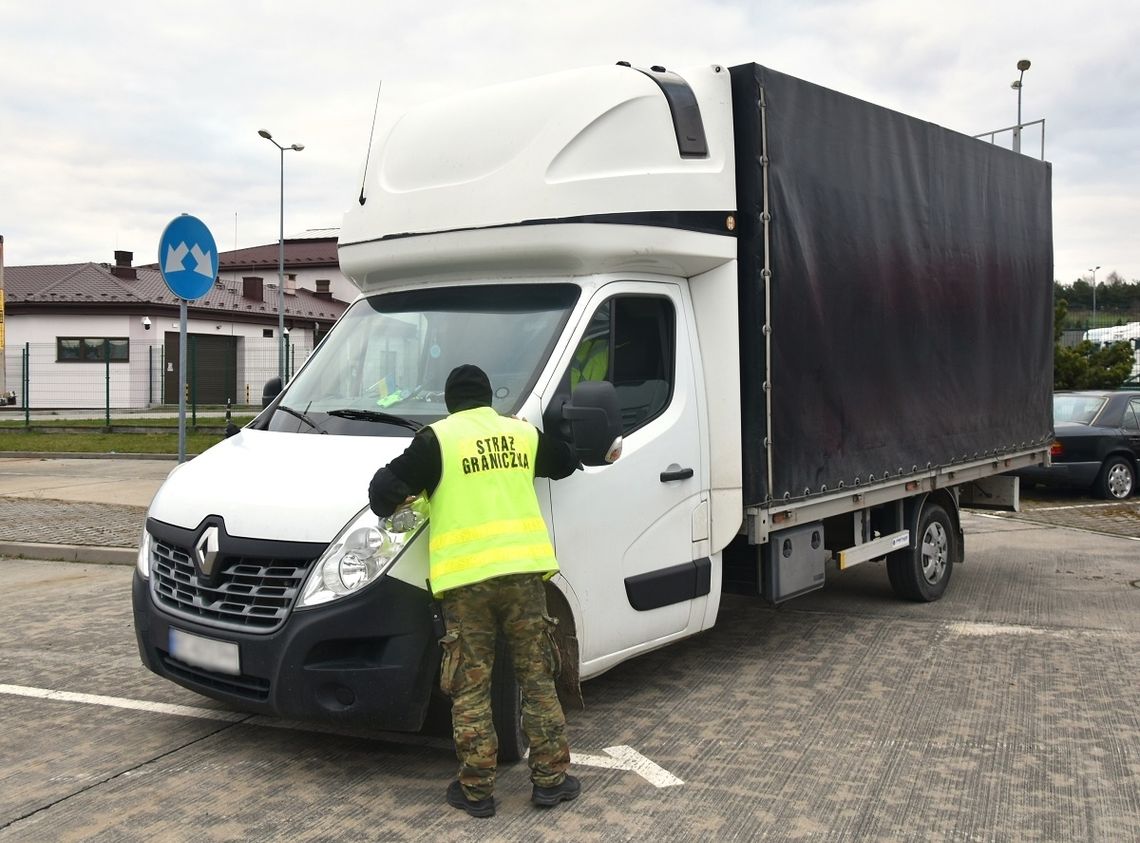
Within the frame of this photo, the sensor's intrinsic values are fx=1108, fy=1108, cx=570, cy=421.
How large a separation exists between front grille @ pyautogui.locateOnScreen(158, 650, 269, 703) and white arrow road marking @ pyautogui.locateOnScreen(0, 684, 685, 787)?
11.2 inches

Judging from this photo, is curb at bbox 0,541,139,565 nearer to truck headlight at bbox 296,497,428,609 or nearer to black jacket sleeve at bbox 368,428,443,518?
truck headlight at bbox 296,497,428,609

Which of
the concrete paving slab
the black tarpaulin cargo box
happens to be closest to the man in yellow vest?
the black tarpaulin cargo box

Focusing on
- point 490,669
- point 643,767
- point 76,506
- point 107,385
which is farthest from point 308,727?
point 107,385

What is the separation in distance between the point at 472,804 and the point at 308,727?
1.29 metres

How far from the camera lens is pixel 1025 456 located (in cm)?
880

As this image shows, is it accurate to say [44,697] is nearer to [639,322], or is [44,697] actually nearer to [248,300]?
[639,322]

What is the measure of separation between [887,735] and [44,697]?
4079 millimetres

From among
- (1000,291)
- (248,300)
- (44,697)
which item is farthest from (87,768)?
(248,300)

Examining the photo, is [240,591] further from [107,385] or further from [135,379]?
[135,379]

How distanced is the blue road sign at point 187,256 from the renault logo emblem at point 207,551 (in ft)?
13.8

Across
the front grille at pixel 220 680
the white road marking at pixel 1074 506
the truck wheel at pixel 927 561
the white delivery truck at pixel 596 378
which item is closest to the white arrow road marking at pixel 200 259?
the white delivery truck at pixel 596 378

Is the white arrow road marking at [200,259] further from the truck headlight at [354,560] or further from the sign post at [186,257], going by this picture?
the truck headlight at [354,560]

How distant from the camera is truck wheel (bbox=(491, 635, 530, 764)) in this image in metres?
4.43

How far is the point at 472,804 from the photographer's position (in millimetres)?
4074
